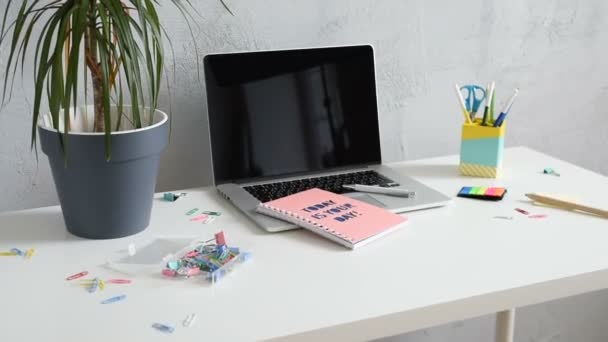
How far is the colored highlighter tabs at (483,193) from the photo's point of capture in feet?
3.89

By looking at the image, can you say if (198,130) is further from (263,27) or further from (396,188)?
(396,188)

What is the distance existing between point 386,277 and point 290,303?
0.45ft

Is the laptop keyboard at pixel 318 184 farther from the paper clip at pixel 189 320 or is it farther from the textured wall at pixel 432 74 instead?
the paper clip at pixel 189 320

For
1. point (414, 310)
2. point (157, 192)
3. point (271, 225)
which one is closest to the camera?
point (414, 310)

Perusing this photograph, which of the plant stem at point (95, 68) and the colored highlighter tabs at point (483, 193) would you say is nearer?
Result: the plant stem at point (95, 68)

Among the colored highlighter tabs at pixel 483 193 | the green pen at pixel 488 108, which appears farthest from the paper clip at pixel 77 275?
the green pen at pixel 488 108

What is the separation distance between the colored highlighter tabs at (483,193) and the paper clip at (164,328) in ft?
1.94

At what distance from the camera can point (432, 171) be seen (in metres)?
1.35

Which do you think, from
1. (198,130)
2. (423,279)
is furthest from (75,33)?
(423,279)

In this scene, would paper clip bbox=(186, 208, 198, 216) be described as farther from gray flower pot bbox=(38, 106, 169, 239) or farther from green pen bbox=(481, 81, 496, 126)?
green pen bbox=(481, 81, 496, 126)

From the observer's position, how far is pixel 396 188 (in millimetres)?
1192

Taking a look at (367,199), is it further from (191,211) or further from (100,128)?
(100,128)

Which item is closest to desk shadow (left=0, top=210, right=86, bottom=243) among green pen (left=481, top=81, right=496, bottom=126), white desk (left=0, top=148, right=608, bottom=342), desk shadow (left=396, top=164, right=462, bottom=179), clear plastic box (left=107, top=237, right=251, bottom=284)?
white desk (left=0, top=148, right=608, bottom=342)

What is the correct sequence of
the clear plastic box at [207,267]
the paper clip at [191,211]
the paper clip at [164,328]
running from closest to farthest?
1. the paper clip at [164,328]
2. the clear plastic box at [207,267]
3. the paper clip at [191,211]
